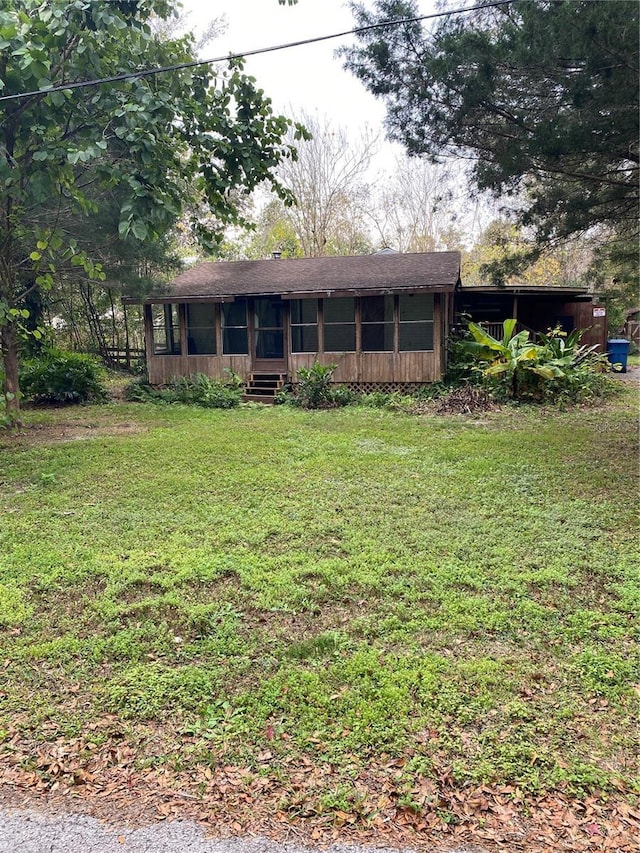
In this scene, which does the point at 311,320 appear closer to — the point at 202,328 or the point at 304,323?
the point at 304,323

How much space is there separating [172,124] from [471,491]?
4.95 m

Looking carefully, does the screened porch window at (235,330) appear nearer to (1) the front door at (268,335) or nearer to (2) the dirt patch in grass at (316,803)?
(1) the front door at (268,335)

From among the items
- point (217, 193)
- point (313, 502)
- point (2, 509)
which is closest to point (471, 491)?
point (313, 502)

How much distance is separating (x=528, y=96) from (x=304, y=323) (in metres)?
10.0

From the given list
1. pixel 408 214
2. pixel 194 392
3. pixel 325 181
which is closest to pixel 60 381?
pixel 194 392

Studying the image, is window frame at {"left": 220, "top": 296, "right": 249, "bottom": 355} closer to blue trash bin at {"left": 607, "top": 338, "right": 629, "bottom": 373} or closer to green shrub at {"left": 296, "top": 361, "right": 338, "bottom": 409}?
green shrub at {"left": 296, "top": 361, "right": 338, "bottom": 409}

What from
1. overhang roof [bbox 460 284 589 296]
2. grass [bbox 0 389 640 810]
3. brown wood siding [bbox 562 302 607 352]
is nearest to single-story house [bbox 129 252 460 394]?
overhang roof [bbox 460 284 589 296]

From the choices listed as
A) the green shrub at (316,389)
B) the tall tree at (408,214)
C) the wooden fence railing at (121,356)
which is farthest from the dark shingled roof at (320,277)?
the tall tree at (408,214)

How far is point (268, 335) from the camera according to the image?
52.2ft

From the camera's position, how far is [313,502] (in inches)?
223

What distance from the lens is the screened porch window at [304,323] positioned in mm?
15375

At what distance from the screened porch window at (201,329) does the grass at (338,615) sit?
30.4 ft

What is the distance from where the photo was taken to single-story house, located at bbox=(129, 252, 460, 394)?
1332 cm

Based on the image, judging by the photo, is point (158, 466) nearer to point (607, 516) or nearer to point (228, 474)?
point (228, 474)
